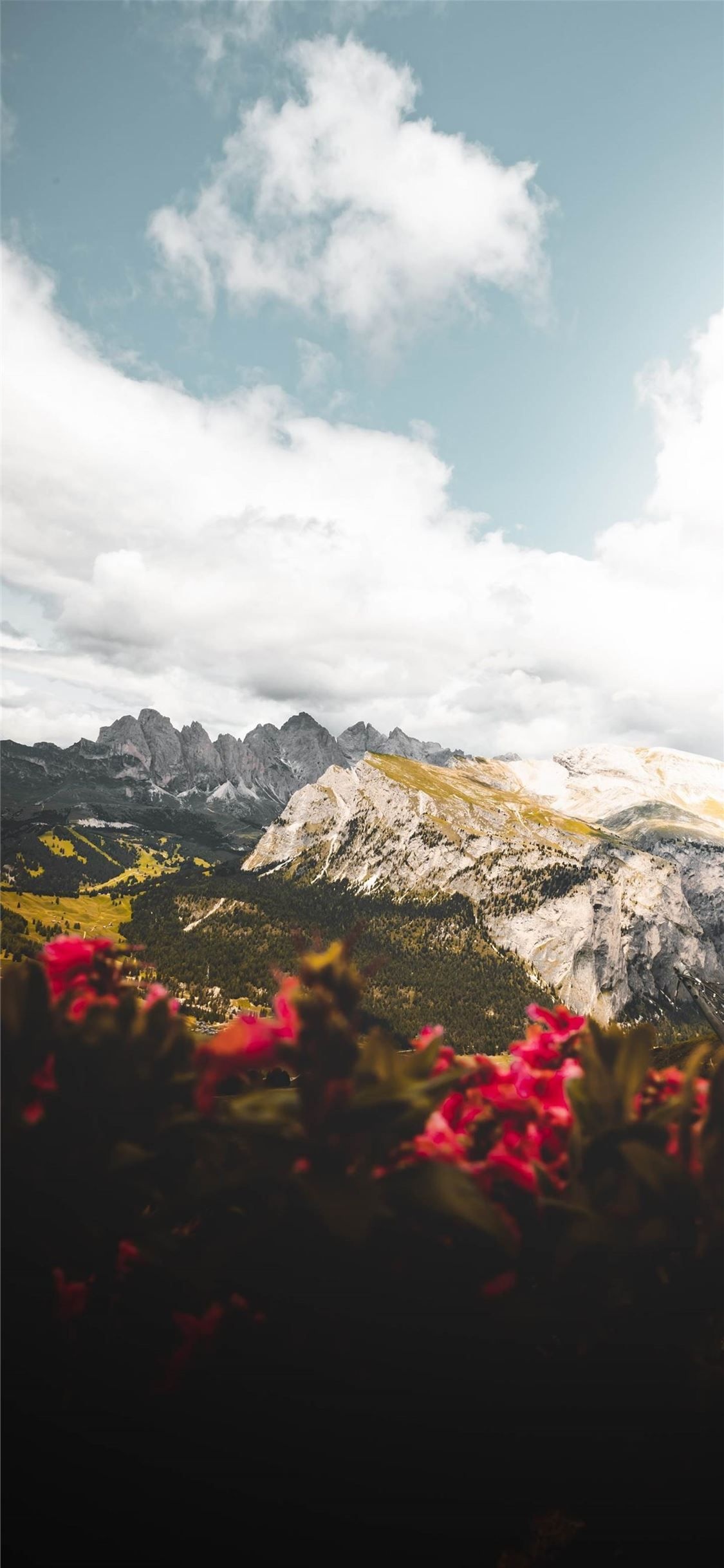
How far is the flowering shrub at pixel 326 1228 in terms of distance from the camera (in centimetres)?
242

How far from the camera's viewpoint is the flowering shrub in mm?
2422

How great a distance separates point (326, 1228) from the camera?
252 centimetres

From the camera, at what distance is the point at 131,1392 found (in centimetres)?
236

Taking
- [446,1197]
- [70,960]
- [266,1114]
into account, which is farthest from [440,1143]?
[70,960]

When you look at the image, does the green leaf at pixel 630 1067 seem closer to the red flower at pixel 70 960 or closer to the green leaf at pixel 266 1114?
the green leaf at pixel 266 1114

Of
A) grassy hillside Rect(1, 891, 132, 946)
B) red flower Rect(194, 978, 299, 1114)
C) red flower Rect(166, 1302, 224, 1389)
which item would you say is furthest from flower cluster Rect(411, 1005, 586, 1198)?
grassy hillside Rect(1, 891, 132, 946)

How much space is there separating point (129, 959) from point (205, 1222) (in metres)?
1.18

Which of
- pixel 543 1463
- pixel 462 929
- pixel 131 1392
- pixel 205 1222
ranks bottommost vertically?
pixel 462 929

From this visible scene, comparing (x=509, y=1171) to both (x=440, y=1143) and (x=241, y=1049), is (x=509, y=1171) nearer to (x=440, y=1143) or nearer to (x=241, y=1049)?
(x=440, y=1143)

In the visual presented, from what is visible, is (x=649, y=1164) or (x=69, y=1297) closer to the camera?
(x=69, y=1297)

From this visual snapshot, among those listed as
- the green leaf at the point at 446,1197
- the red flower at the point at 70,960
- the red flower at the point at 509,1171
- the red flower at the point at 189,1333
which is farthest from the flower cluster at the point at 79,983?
the red flower at the point at 509,1171

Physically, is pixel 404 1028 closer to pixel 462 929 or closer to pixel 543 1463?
pixel 462 929

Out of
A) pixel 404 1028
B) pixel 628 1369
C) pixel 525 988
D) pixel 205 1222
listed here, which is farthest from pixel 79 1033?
pixel 525 988

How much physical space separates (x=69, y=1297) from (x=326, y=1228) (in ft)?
3.17
